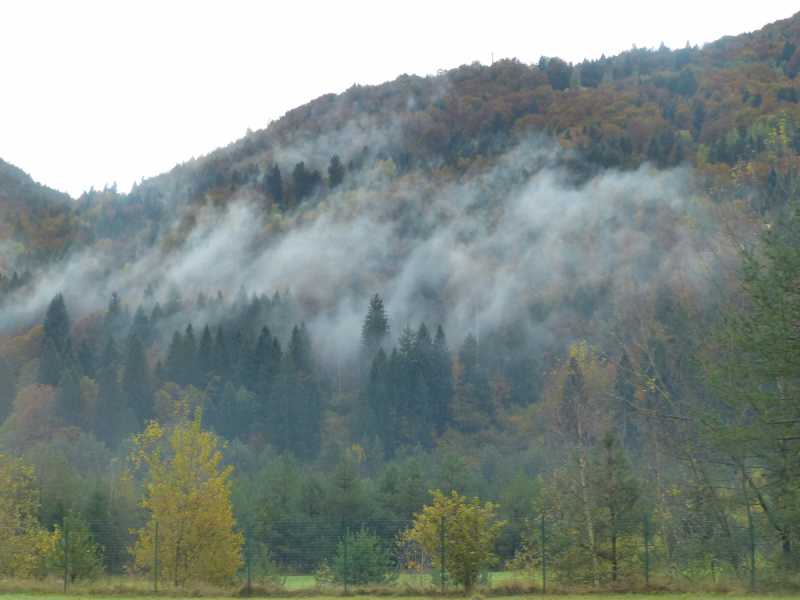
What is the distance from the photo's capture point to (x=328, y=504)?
6362 cm

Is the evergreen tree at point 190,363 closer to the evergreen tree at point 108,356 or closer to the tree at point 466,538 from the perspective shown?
the evergreen tree at point 108,356

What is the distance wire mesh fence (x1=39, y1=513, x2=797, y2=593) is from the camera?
90.4 feet

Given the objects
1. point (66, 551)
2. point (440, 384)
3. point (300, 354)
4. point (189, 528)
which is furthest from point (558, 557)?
point (300, 354)

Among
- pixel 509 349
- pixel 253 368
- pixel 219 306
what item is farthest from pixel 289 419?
pixel 219 306

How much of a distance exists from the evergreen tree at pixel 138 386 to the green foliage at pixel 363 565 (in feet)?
351

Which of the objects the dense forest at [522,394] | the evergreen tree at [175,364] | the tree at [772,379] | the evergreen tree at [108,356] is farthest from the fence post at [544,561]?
the evergreen tree at [108,356]

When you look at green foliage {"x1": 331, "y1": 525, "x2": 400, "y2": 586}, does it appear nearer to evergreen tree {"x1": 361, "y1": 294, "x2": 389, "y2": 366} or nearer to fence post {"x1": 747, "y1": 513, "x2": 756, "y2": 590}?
fence post {"x1": 747, "y1": 513, "x2": 756, "y2": 590}

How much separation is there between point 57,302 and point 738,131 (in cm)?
15903

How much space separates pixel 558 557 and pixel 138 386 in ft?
394

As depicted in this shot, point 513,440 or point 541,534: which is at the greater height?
point 541,534

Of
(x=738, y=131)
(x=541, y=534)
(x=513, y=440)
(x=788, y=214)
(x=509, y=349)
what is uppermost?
(x=738, y=131)

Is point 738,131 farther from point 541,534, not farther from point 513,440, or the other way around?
point 541,534

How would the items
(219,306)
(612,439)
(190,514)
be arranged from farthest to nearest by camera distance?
(219,306)
(190,514)
(612,439)

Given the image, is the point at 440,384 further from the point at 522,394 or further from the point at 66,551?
the point at 66,551
